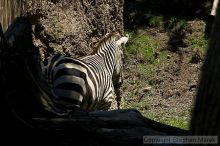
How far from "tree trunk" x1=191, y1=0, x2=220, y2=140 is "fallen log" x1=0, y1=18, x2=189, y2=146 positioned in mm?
1044

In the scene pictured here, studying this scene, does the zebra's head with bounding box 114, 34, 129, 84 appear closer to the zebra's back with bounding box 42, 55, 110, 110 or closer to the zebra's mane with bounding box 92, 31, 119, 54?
the zebra's mane with bounding box 92, 31, 119, 54

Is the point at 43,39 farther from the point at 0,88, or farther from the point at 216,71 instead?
the point at 216,71

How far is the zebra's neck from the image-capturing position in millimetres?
7438

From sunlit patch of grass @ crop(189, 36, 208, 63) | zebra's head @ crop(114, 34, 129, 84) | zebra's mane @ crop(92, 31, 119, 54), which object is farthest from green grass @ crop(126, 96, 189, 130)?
sunlit patch of grass @ crop(189, 36, 208, 63)

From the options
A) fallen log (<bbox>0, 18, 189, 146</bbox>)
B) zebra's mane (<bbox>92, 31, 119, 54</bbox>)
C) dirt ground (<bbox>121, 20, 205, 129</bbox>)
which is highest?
fallen log (<bbox>0, 18, 189, 146</bbox>)

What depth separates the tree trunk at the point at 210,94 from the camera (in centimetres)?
200

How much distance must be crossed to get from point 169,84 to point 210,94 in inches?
304

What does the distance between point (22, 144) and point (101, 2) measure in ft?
15.1

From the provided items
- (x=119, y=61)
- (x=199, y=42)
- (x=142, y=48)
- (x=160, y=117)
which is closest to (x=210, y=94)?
(x=119, y=61)

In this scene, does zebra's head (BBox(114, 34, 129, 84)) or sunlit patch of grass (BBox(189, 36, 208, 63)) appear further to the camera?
sunlit patch of grass (BBox(189, 36, 208, 63))

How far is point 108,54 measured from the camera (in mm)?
7586

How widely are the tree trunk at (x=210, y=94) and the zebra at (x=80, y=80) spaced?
2.81 metres

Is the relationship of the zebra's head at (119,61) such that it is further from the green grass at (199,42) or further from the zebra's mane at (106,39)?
the green grass at (199,42)

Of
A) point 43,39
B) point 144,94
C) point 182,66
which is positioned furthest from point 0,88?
point 182,66
